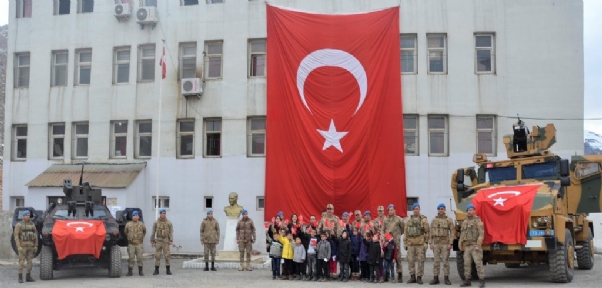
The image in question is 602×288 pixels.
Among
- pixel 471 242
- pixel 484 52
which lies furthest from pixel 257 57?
pixel 471 242

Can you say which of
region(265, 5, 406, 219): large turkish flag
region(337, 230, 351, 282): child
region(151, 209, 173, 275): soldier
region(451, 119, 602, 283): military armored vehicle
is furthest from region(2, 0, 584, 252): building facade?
region(337, 230, 351, 282): child

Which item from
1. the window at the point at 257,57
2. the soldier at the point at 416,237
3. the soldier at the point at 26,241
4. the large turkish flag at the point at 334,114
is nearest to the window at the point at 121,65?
the window at the point at 257,57

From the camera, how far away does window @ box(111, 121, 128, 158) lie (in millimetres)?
26750

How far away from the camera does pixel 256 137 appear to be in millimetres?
25500

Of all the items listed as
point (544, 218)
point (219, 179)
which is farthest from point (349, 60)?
point (544, 218)

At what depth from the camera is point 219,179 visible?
25359 mm

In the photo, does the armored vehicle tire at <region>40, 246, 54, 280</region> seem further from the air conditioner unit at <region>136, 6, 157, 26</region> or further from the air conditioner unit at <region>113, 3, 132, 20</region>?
the air conditioner unit at <region>113, 3, 132, 20</region>

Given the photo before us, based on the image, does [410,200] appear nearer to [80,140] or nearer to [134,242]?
[134,242]

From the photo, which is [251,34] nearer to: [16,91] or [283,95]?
[283,95]

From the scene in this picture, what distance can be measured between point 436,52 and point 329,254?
1101 centimetres

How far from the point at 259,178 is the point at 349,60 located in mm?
5427

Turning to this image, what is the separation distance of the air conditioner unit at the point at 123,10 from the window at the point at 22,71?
15.8 ft

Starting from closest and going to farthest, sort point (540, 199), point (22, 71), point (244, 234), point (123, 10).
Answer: point (540, 199), point (244, 234), point (123, 10), point (22, 71)

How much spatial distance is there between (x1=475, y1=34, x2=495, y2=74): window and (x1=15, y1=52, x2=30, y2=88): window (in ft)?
59.9
